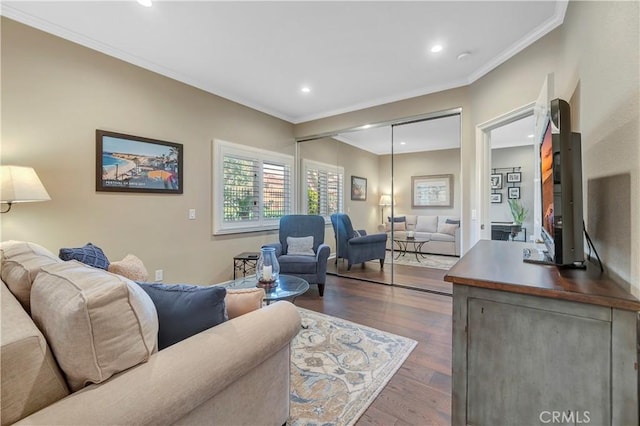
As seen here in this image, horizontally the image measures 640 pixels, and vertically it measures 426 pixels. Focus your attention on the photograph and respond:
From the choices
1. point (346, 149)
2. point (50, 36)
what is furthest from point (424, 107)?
point (50, 36)

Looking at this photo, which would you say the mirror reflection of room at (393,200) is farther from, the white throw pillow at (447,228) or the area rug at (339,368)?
the area rug at (339,368)

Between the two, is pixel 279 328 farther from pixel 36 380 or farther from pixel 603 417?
pixel 603 417

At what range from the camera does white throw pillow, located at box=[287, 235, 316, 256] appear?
161 inches

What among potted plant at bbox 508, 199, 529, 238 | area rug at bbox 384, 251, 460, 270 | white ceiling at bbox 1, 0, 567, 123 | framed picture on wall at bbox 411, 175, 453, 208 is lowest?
area rug at bbox 384, 251, 460, 270

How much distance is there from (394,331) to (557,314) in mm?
1767

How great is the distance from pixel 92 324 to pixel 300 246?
11.1ft

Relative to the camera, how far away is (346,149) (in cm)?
485

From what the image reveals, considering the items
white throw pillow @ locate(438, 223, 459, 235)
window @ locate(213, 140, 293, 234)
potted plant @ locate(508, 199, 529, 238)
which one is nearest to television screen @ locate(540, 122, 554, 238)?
white throw pillow @ locate(438, 223, 459, 235)

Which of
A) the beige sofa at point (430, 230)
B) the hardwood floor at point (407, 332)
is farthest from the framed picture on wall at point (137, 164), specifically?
the beige sofa at point (430, 230)

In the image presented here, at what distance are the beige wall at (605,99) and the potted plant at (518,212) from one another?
4251 millimetres

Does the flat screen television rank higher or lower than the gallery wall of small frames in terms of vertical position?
lower

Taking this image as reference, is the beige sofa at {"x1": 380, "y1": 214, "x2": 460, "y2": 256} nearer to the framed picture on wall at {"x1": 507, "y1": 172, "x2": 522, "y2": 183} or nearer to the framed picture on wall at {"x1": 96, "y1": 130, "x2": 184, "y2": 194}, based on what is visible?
the framed picture on wall at {"x1": 507, "y1": 172, "x2": 522, "y2": 183}

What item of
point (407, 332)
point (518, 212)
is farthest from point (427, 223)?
point (518, 212)

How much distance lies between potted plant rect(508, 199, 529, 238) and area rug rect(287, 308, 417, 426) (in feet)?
16.4
